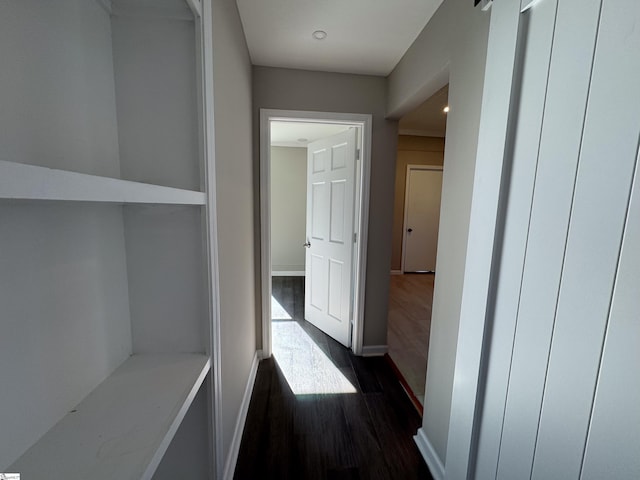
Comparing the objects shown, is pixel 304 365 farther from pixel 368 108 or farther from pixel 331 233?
pixel 368 108

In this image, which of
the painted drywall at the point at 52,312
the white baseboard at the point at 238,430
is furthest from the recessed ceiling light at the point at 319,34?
the white baseboard at the point at 238,430

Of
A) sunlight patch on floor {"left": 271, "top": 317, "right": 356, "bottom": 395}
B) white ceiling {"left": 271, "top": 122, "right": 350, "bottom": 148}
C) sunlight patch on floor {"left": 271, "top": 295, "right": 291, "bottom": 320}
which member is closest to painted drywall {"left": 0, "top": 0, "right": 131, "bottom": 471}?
sunlight patch on floor {"left": 271, "top": 317, "right": 356, "bottom": 395}

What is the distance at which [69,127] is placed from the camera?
0.55 meters

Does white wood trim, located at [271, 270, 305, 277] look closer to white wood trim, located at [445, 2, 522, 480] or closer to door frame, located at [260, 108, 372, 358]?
door frame, located at [260, 108, 372, 358]

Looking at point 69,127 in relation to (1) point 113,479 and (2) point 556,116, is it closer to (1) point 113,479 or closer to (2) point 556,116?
(1) point 113,479

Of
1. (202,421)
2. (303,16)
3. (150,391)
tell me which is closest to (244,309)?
(202,421)

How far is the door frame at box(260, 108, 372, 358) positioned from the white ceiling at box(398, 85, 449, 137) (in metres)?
1.15

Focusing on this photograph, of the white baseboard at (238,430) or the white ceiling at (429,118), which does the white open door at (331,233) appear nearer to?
the white baseboard at (238,430)

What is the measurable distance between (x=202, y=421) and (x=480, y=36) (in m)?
1.77

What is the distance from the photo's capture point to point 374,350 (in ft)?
7.85

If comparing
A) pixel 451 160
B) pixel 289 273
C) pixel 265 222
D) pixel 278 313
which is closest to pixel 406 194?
pixel 289 273

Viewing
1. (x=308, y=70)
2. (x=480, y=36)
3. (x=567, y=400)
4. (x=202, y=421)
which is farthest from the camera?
(x=308, y=70)

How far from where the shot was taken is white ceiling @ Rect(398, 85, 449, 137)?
Result: 3.02 meters

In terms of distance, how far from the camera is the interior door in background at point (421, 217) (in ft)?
16.4
